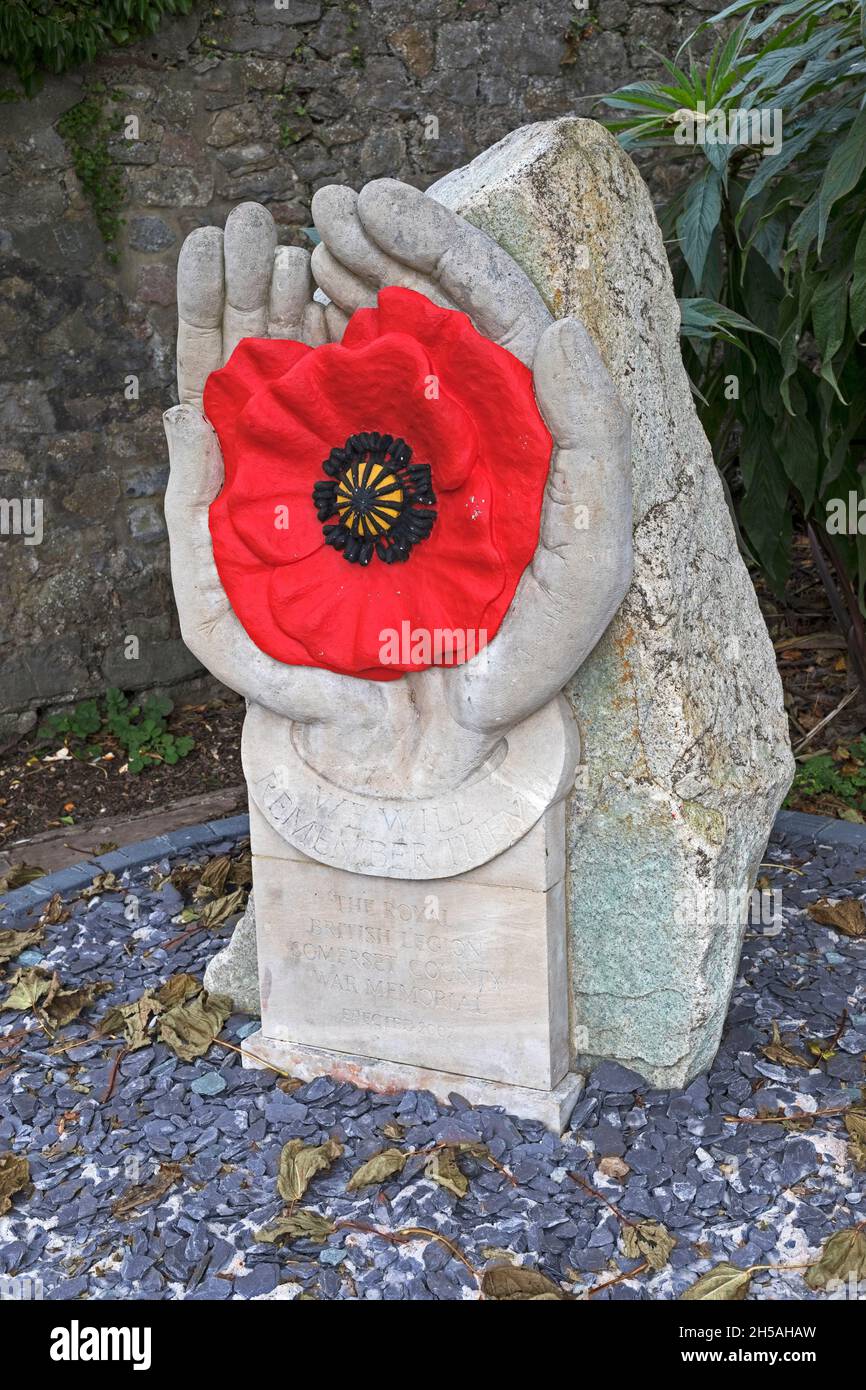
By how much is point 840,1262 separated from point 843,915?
1.12 m

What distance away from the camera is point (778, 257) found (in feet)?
11.4

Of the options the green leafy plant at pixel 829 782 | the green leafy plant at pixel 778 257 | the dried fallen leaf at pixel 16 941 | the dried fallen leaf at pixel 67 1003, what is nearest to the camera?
the dried fallen leaf at pixel 67 1003

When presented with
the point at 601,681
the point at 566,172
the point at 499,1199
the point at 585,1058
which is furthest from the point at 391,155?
the point at 499,1199

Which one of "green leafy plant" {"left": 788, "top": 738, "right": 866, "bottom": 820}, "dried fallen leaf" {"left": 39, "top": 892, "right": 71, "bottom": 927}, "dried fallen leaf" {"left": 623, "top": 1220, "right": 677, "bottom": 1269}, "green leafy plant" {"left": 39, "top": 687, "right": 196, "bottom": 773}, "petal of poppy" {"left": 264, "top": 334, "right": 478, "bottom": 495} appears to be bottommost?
"dried fallen leaf" {"left": 623, "top": 1220, "right": 677, "bottom": 1269}

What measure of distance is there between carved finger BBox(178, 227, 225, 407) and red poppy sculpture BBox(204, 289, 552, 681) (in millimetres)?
44

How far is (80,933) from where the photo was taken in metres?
3.18

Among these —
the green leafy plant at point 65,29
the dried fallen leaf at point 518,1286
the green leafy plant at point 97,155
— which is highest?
the green leafy plant at point 65,29

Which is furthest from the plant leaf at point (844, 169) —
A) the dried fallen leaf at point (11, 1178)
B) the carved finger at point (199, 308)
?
the dried fallen leaf at point (11, 1178)

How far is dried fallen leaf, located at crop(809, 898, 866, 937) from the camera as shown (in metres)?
3.02

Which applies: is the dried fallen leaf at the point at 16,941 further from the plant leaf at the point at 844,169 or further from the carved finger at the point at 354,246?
the plant leaf at the point at 844,169

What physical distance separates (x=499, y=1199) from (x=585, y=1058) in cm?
37

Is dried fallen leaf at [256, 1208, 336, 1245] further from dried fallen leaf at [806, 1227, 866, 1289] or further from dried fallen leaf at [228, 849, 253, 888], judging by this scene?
dried fallen leaf at [228, 849, 253, 888]

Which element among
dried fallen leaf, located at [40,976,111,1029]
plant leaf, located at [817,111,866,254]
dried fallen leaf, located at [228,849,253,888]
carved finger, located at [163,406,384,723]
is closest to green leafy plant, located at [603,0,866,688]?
plant leaf, located at [817,111,866,254]

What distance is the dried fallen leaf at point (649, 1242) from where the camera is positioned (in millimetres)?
2061
